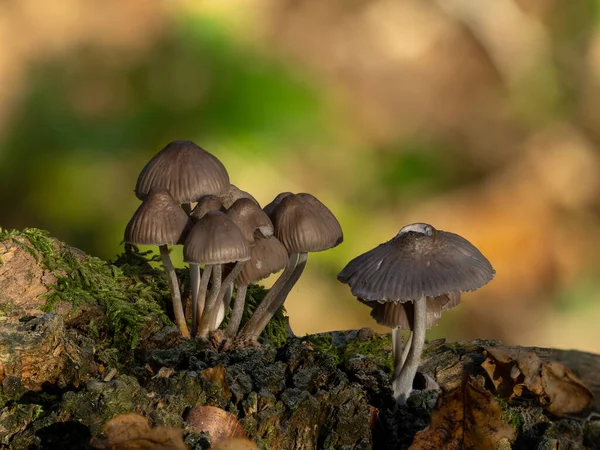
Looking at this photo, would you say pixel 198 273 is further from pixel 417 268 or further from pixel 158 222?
pixel 417 268

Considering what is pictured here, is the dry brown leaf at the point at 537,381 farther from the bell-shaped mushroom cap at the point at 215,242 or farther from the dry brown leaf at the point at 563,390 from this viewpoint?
the bell-shaped mushroom cap at the point at 215,242

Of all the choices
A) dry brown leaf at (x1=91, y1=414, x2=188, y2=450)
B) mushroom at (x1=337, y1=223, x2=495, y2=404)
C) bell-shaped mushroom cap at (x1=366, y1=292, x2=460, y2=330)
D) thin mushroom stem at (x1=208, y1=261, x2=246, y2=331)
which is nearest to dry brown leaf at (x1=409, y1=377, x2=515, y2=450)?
mushroom at (x1=337, y1=223, x2=495, y2=404)

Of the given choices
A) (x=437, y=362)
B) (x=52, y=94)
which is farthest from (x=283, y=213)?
(x=52, y=94)

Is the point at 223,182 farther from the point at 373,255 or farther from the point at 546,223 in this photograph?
the point at 546,223

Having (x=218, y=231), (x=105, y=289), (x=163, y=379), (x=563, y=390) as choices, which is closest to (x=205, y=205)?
(x=218, y=231)

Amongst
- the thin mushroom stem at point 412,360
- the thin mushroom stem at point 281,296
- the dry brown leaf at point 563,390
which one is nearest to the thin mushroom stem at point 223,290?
the thin mushroom stem at point 281,296

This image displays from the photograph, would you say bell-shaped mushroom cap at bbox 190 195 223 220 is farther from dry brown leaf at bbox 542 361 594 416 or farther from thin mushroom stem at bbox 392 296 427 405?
dry brown leaf at bbox 542 361 594 416
